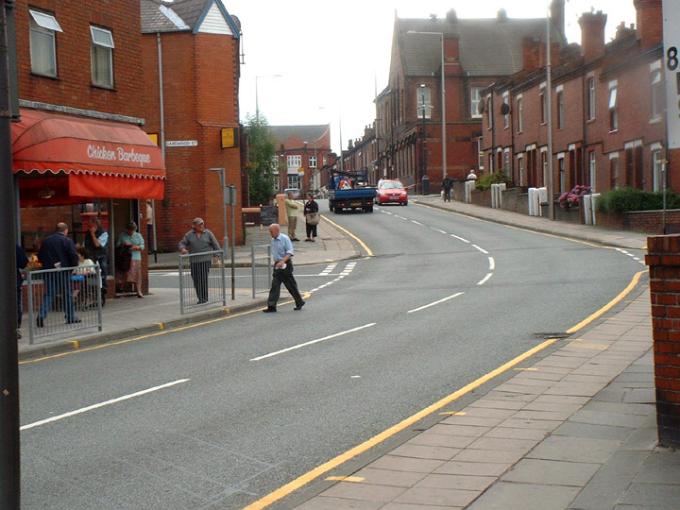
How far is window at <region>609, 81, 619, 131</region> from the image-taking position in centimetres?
4225

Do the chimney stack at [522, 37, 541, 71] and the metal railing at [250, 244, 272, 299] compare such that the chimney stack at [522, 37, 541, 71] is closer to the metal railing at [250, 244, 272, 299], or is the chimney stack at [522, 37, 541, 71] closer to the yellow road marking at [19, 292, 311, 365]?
the metal railing at [250, 244, 272, 299]

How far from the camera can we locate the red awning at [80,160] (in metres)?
18.7

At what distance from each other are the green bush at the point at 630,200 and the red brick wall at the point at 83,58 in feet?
69.5

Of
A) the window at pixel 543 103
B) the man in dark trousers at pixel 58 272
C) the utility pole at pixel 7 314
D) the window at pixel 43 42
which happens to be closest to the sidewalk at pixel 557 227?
the window at pixel 543 103

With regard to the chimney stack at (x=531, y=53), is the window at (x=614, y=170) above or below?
below

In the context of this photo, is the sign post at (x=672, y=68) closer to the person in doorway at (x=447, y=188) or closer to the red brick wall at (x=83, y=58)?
the red brick wall at (x=83, y=58)

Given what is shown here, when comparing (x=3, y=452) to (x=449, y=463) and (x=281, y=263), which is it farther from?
(x=281, y=263)

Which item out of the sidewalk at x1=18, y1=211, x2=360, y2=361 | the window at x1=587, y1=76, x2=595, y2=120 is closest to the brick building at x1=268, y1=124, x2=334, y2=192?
the window at x1=587, y1=76, x2=595, y2=120

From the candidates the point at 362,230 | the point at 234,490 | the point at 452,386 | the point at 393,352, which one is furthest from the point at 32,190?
the point at 362,230

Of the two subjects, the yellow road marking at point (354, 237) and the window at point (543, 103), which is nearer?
the yellow road marking at point (354, 237)

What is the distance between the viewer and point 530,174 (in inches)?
2259

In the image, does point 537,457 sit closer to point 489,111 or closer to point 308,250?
point 308,250

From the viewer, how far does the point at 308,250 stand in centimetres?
3847

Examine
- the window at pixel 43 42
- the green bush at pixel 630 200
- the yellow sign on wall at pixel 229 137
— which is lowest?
the green bush at pixel 630 200
